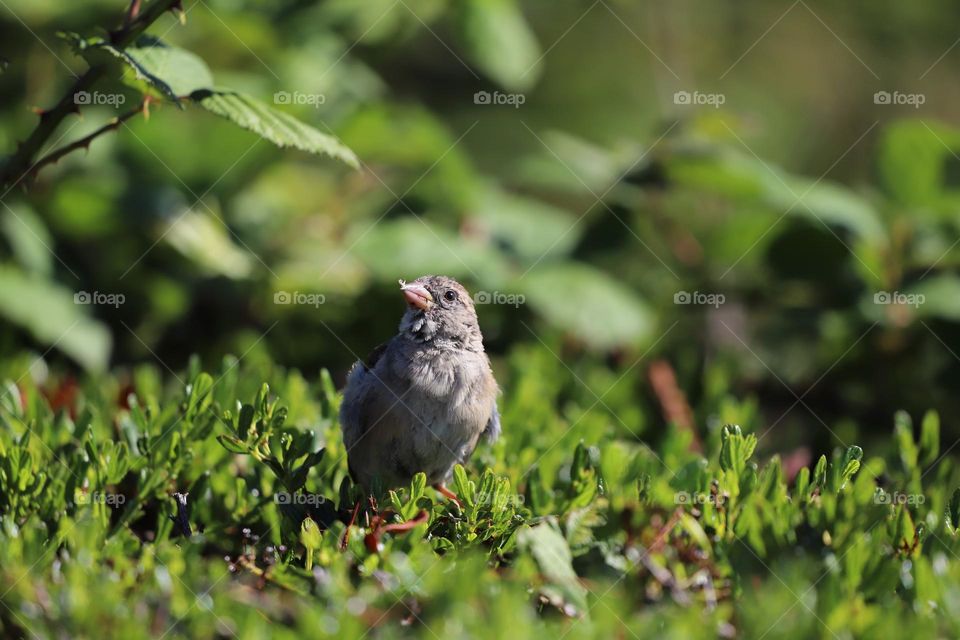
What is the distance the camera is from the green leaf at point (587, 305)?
14.7 feet

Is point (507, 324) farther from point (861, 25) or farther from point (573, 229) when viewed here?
point (861, 25)

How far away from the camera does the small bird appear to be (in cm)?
311

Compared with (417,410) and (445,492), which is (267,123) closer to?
(417,410)

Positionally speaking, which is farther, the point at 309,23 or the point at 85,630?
the point at 309,23

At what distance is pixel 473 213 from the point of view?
5.10m

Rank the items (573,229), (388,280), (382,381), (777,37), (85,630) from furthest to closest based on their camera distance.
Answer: (777,37)
(573,229)
(388,280)
(382,381)
(85,630)

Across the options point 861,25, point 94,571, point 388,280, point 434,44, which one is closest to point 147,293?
point 388,280

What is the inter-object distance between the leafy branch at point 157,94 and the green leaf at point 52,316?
1.82 meters

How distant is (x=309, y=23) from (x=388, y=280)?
4.63 ft
